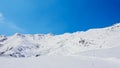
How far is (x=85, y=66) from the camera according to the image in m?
A: 10.2

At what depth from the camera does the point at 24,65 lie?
391 inches

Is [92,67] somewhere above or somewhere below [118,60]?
below

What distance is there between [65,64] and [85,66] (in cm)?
89

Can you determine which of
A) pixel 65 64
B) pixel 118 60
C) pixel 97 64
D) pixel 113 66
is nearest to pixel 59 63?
pixel 65 64

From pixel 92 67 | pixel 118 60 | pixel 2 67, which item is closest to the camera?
pixel 2 67

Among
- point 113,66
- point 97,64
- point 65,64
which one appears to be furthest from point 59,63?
point 113,66

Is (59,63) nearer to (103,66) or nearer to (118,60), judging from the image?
(103,66)

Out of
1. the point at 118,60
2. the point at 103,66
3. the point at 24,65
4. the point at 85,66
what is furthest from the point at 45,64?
the point at 118,60

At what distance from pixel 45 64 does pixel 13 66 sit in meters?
1.42

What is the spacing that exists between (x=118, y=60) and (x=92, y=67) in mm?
2442

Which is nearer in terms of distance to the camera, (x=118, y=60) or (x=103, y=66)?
(x=103, y=66)

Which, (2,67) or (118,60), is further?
(118,60)

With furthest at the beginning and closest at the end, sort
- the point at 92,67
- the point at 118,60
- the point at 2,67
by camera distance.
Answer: the point at 118,60
the point at 92,67
the point at 2,67

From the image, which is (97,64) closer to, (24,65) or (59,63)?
(59,63)
